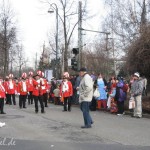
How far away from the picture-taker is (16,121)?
15.7 meters

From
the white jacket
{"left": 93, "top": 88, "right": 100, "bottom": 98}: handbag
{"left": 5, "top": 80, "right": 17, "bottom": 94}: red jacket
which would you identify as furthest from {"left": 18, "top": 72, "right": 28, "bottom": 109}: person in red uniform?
the white jacket

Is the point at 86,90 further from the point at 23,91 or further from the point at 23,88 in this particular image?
the point at 23,88

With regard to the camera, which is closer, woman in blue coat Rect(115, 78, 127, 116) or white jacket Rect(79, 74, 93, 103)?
white jacket Rect(79, 74, 93, 103)

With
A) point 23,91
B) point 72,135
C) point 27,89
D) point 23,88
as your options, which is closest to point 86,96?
point 72,135

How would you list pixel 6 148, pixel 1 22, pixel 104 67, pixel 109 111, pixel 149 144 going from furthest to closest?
pixel 104 67
pixel 1 22
pixel 109 111
pixel 149 144
pixel 6 148

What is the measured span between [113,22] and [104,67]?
21.5m

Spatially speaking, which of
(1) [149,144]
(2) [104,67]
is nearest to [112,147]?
(1) [149,144]

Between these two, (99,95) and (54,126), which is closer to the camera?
(54,126)

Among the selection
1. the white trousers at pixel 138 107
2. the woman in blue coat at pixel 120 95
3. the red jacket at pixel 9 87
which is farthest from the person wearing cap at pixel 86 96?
the red jacket at pixel 9 87

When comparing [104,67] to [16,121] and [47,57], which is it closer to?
[47,57]

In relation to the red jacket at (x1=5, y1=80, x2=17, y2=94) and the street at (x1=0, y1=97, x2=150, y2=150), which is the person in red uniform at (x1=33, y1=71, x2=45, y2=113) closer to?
the street at (x1=0, y1=97, x2=150, y2=150)

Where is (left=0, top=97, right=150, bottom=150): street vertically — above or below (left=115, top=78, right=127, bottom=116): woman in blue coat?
below

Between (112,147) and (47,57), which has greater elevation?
(47,57)

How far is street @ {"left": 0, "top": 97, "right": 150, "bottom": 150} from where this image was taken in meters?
10.2
